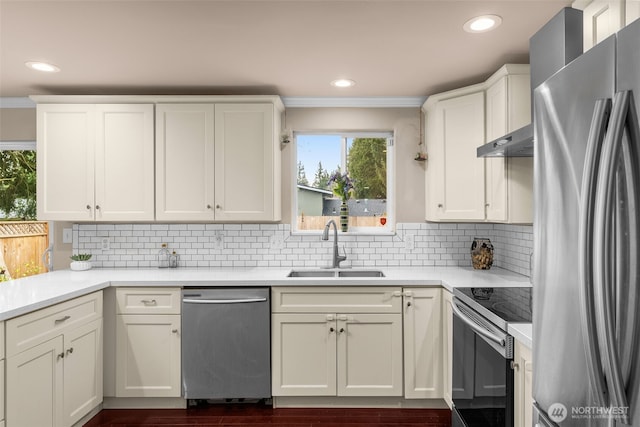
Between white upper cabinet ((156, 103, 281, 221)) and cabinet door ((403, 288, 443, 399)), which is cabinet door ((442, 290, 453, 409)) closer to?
cabinet door ((403, 288, 443, 399))

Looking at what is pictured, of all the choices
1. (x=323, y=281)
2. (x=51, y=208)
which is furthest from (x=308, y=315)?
(x=51, y=208)

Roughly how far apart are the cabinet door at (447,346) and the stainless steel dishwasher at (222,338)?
1.17 meters

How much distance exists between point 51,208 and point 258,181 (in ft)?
5.15

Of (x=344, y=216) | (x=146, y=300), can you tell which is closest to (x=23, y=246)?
(x=146, y=300)

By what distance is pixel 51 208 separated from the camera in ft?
9.86

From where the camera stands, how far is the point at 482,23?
2.03 m

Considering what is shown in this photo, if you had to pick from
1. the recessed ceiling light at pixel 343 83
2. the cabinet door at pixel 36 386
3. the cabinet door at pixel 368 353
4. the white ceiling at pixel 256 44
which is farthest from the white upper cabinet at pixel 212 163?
the cabinet door at pixel 36 386

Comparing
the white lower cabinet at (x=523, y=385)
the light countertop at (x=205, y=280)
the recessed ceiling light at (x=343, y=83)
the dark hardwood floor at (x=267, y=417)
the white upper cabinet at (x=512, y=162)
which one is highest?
the recessed ceiling light at (x=343, y=83)

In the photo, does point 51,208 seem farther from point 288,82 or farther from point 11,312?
point 288,82

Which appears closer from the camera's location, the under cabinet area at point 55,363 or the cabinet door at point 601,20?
the cabinet door at point 601,20

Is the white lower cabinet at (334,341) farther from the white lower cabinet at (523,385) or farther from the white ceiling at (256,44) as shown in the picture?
the white ceiling at (256,44)

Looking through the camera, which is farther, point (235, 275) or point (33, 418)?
point (235, 275)

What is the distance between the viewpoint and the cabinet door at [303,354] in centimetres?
270

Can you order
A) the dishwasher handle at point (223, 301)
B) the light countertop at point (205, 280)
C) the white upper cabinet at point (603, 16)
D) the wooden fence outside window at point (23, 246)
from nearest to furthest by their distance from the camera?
1. the white upper cabinet at point (603, 16)
2. the light countertop at point (205, 280)
3. the dishwasher handle at point (223, 301)
4. the wooden fence outside window at point (23, 246)
